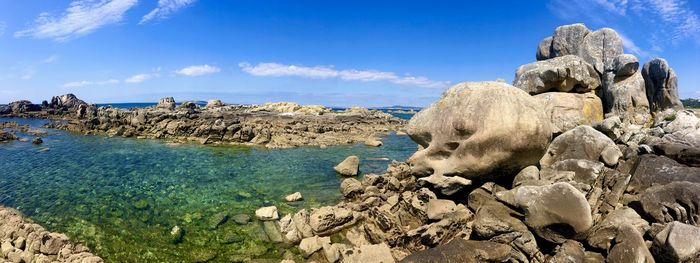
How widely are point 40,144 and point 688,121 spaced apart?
62.5 meters

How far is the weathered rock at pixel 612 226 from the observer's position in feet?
34.6

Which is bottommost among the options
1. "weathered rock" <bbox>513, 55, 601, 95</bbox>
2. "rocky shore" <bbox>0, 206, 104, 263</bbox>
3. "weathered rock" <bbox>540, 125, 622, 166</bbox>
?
"rocky shore" <bbox>0, 206, 104, 263</bbox>

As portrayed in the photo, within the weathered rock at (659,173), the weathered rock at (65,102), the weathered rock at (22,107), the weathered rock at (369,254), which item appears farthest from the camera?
the weathered rock at (65,102)

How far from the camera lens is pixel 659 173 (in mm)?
14164

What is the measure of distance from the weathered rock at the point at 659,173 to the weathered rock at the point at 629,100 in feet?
27.5

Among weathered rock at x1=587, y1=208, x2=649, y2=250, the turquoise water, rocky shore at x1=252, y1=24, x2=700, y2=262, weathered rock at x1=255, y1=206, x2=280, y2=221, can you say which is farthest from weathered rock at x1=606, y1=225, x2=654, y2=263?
weathered rock at x1=255, y1=206, x2=280, y2=221

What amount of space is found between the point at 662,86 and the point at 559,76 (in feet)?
23.2

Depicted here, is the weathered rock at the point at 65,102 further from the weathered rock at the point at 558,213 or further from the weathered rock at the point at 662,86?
the weathered rock at the point at 662,86

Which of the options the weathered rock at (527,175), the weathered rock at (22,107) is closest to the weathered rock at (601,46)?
the weathered rock at (527,175)

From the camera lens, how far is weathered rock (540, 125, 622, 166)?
16.1 m

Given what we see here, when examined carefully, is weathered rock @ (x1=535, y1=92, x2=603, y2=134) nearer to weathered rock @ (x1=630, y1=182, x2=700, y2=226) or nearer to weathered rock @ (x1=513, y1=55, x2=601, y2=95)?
weathered rock @ (x1=513, y1=55, x2=601, y2=95)

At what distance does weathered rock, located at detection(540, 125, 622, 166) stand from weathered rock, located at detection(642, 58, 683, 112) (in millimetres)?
9715

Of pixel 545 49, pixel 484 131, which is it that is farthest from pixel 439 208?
pixel 545 49

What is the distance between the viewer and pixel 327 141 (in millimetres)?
50031
